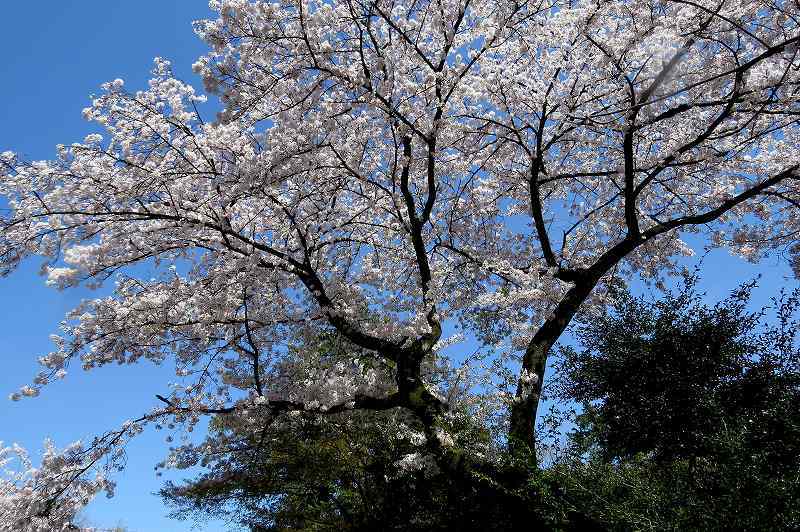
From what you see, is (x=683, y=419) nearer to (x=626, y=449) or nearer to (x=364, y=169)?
(x=626, y=449)

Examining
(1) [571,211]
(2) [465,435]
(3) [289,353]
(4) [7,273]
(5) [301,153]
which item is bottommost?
(2) [465,435]

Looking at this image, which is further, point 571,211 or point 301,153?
point 571,211

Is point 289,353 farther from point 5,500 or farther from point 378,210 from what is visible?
point 5,500

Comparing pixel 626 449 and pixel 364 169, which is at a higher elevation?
pixel 364 169

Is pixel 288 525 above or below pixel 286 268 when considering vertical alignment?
below

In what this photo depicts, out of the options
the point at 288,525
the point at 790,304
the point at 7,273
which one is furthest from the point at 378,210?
the point at 288,525

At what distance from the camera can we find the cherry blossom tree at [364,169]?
285 inches

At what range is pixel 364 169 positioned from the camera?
879 centimetres

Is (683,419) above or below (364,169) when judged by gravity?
below

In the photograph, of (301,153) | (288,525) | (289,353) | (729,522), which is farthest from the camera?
(288,525)

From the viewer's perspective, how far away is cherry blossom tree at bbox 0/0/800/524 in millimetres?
7230

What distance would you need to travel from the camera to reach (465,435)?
8.02 metres

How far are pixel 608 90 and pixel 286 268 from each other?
5026 mm

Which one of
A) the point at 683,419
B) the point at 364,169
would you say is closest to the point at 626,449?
the point at 683,419
